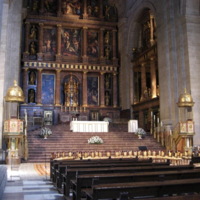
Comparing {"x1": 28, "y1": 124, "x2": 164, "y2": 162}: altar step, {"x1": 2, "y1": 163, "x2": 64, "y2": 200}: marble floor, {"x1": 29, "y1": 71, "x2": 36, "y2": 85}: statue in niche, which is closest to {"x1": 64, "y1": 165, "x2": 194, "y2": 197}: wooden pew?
{"x1": 2, "y1": 163, "x2": 64, "y2": 200}: marble floor

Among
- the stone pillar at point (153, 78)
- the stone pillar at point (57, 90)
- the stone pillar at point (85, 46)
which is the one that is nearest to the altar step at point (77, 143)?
the stone pillar at point (153, 78)

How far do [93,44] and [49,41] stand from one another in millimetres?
4764

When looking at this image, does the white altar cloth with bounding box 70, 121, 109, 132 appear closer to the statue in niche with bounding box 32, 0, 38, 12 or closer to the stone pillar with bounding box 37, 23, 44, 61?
the stone pillar with bounding box 37, 23, 44, 61

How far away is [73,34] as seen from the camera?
30109 mm

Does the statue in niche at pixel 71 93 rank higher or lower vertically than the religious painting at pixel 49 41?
lower

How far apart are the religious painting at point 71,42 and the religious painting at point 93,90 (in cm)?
307

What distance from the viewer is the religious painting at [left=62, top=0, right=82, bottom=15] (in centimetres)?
2988

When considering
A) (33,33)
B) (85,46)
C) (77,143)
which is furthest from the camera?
(85,46)

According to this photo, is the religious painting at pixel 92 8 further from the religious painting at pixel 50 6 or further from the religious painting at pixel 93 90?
the religious painting at pixel 93 90

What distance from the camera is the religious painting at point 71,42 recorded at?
1163 inches

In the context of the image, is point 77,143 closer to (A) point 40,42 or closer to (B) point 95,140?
(B) point 95,140

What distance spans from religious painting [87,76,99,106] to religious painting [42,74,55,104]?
12.3ft

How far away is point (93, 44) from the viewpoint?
101 ft

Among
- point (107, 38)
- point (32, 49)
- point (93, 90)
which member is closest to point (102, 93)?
point (93, 90)
